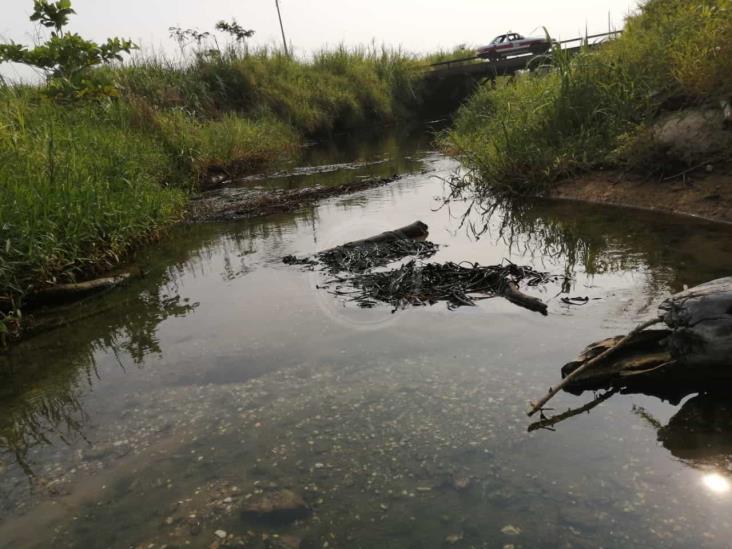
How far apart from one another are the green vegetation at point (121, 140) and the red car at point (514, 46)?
11.8 m

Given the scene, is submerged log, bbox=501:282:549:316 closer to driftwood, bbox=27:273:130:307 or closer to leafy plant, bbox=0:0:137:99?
driftwood, bbox=27:273:130:307

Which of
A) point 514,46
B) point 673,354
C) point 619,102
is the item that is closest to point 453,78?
point 514,46

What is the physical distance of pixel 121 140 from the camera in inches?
324

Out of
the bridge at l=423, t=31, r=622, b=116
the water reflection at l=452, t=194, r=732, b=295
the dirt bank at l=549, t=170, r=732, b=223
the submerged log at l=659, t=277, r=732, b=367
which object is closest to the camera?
the submerged log at l=659, t=277, r=732, b=367

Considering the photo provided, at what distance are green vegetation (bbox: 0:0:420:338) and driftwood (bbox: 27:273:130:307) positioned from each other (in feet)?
0.38

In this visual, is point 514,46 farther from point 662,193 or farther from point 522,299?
point 522,299

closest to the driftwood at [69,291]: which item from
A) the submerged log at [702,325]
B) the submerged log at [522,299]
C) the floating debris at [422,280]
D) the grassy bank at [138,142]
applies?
the grassy bank at [138,142]

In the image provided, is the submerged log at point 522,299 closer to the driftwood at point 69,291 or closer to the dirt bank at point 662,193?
the dirt bank at point 662,193

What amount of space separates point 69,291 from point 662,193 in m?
6.70

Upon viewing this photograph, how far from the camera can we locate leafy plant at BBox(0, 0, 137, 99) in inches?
343

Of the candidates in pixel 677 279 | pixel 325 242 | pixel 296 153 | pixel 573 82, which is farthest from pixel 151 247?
pixel 296 153

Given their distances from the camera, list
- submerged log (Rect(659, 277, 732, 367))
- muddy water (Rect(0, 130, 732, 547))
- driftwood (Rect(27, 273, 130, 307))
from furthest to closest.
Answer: driftwood (Rect(27, 273, 130, 307)) < submerged log (Rect(659, 277, 732, 367)) < muddy water (Rect(0, 130, 732, 547))

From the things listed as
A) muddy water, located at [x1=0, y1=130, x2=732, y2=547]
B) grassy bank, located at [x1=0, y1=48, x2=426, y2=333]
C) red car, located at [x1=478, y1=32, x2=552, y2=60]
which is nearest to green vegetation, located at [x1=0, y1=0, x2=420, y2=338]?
grassy bank, located at [x1=0, y1=48, x2=426, y2=333]

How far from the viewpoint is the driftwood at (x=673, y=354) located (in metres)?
2.77
